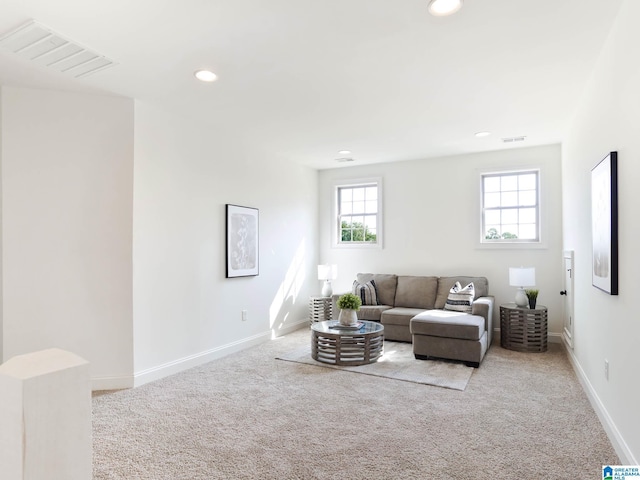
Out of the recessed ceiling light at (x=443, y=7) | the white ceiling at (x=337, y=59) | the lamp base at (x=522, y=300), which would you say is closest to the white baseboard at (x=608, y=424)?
the lamp base at (x=522, y=300)

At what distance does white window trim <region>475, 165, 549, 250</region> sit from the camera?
535cm

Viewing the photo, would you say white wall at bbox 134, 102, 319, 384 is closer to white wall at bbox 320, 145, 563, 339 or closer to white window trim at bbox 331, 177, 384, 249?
white window trim at bbox 331, 177, 384, 249

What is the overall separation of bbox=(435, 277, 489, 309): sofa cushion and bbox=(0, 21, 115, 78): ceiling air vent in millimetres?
4562

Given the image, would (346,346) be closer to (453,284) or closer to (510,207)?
(453,284)

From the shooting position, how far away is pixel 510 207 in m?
5.61

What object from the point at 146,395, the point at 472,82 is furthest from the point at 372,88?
the point at 146,395

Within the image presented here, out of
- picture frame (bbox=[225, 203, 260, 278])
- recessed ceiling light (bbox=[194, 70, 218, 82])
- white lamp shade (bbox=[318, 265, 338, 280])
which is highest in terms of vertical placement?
recessed ceiling light (bbox=[194, 70, 218, 82])

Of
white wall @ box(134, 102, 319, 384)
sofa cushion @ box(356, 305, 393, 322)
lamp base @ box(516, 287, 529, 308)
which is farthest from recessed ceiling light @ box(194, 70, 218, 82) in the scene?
lamp base @ box(516, 287, 529, 308)

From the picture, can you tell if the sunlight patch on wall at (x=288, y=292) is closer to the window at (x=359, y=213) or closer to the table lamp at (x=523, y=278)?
the window at (x=359, y=213)

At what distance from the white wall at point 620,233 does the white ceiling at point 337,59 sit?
23 cm

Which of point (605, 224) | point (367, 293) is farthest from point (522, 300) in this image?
point (605, 224)

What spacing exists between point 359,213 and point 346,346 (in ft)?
9.66

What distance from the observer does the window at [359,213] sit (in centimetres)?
653

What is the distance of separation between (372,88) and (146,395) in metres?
3.25
